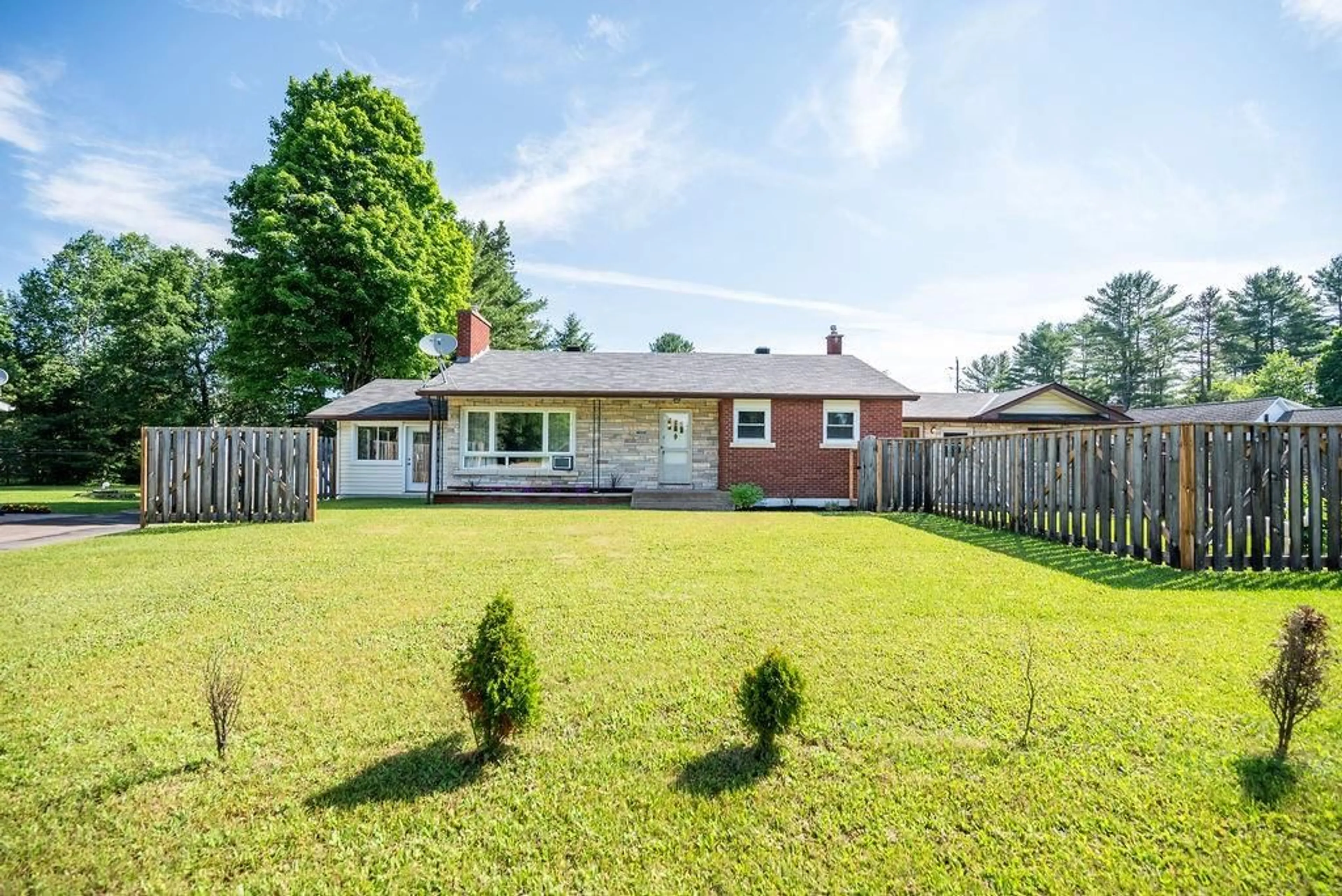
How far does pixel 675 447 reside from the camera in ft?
57.3

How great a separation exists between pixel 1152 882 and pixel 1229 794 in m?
0.81

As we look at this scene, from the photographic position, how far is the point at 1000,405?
23.8 metres

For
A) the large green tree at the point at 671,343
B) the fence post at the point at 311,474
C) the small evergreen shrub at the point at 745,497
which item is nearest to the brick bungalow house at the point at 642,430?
the small evergreen shrub at the point at 745,497

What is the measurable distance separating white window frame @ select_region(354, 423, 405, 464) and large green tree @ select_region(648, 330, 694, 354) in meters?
46.2

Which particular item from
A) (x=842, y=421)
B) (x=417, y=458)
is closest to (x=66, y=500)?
(x=417, y=458)

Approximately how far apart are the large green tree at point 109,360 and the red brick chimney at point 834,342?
3020 centimetres

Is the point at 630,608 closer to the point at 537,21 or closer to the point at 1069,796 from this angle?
the point at 1069,796

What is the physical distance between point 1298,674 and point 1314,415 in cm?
3061

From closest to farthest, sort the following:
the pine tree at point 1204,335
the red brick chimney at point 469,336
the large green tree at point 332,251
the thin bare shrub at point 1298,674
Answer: the thin bare shrub at point 1298,674 < the red brick chimney at point 469,336 < the large green tree at point 332,251 < the pine tree at point 1204,335

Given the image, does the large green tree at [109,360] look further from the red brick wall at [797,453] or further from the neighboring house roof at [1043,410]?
the neighboring house roof at [1043,410]

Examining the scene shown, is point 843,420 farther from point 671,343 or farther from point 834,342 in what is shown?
point 671,343

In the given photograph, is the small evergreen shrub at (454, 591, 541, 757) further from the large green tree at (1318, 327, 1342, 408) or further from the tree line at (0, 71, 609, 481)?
the large green tree at (1318, 327, 1342, 408)

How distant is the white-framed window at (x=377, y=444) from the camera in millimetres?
18656

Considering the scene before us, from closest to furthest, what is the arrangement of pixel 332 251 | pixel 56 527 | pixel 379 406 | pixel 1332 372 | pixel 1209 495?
pixel 1209 495 → pixel 56 527 → pixel 379 406 → pixel 332 251 → pixel 1332 372
